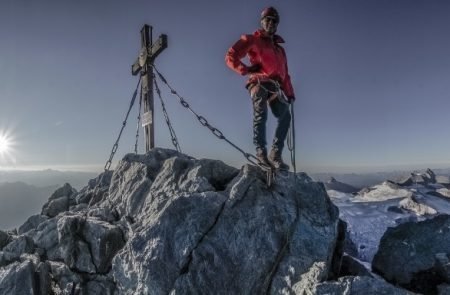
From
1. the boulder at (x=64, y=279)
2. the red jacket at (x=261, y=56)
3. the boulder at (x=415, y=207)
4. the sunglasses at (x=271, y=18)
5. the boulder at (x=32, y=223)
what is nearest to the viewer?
the red jacket at (x=261, y=56)

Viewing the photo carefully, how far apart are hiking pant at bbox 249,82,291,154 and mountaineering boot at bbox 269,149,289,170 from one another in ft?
0.33

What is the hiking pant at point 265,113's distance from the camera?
738cm

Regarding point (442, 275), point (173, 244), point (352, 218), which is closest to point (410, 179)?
point (352, 218)

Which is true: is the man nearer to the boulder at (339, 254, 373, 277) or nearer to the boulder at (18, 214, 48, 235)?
the boulder at (339, 254, 373, 277)

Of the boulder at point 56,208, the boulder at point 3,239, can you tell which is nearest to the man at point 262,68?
the boulder at point 3,239

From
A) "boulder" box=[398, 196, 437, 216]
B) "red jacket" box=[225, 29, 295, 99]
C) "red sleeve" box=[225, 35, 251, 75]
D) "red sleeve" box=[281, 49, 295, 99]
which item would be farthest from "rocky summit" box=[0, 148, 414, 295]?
"boulder" box=[398, 196, 437, 216]

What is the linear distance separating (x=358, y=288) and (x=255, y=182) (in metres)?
3.17

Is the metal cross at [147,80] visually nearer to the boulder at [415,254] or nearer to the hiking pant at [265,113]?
the hiking pant at [265,113]

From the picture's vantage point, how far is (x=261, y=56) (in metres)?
7.35

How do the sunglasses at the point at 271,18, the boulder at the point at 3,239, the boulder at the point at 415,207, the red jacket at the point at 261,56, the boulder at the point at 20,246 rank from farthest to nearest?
the boulder at the point at 415,207 < the boulder at the point at 3,239 < the boulder at the point at 20,246 < the sunglasses at the point at 271,18 < the red jacket at the point at 261,56

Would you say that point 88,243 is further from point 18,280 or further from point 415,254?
point 415,254

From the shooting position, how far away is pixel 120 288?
21.5ft

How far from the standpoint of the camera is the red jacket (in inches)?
283

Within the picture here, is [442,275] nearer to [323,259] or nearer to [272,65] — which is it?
[323,259]
